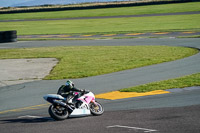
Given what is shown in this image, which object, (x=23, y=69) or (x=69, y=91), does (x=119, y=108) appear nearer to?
(x=69, y=91)

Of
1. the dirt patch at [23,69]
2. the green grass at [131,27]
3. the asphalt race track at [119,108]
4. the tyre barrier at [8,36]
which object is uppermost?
the green grass at [131,27]

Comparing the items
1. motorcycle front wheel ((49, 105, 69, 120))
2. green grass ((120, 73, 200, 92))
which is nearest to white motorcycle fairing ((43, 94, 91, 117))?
motorcycle front wheel ((49, 105, 69, 120))

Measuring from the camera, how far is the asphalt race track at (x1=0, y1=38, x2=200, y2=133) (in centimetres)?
1302

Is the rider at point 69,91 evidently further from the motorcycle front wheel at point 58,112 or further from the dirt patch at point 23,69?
the dirt patch at point 23,69

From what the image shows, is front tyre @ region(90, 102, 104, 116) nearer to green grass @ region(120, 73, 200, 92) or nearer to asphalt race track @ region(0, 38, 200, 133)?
asphalt race track @ region(0, 38, 200, 133)

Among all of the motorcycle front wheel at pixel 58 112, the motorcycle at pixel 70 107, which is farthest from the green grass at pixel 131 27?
the motorcycle front wheel at pixel 58 112

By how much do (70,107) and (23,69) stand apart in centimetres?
1432

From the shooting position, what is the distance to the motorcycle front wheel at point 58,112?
14.2 meters

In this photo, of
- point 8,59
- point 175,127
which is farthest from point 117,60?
point 175,127

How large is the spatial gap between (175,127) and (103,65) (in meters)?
16.2

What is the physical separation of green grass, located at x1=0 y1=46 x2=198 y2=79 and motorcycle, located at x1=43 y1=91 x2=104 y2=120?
963cm

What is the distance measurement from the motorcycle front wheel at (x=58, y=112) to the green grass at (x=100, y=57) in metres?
10.1

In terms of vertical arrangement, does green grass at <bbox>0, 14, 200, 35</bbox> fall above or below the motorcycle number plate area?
above

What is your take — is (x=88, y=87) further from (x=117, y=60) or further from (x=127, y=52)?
(x=127, y=52)
